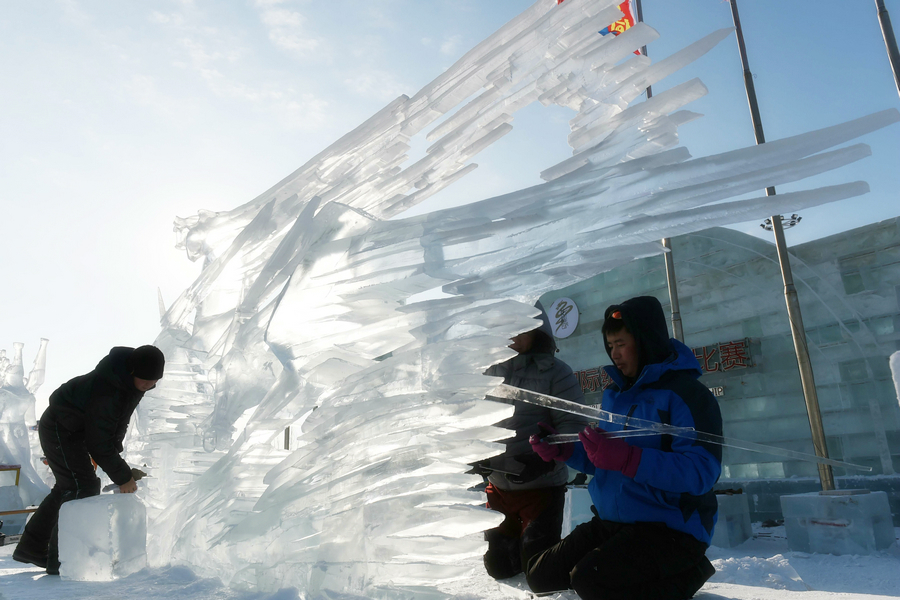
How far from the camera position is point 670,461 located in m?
1.71

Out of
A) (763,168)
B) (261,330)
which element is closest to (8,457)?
(261,330)

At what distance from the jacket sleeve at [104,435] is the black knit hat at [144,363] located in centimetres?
18

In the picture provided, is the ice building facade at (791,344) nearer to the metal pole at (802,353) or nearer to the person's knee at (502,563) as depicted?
the metal pole at (802,353)

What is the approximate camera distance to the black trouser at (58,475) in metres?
2.88

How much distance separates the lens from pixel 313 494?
2021 millimetres

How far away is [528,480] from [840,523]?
319 centimetres

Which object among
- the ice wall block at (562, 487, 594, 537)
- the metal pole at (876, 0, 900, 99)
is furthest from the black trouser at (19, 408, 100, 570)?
the metal pole at (876, 0, 900, 99)

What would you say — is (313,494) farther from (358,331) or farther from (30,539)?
(30,539)

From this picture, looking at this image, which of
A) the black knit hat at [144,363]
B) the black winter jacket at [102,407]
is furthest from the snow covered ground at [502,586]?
the black knit hat at [144,363]

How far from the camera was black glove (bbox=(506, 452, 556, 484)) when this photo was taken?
260 cm

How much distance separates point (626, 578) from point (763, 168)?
1.30 metres

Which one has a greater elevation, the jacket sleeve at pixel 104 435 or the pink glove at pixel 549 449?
the jacket sleeve at pixel 104 435

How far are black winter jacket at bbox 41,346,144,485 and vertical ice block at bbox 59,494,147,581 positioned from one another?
1.06ft

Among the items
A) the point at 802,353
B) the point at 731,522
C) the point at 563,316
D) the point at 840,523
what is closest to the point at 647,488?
the point at 840,523
